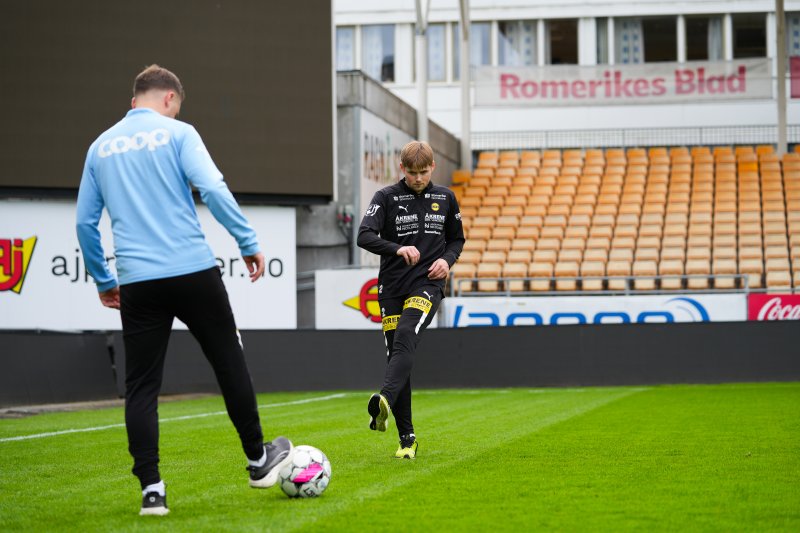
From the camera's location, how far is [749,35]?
36.0 m

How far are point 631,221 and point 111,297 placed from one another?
71.0ft

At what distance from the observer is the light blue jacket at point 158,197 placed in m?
5.38

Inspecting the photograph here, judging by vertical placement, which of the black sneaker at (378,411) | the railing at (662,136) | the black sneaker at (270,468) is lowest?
the black sneaker at (270,468)

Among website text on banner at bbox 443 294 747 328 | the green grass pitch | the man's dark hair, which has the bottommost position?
the green grass pitch

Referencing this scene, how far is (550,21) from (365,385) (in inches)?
802

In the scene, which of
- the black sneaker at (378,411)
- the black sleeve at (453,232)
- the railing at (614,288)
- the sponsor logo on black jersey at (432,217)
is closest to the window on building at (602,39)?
the railing at (614,288)

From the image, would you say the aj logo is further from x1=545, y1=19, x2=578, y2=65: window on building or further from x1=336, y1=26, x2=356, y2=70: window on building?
x1=545, y1=19, x2=578, y2=65: window on building

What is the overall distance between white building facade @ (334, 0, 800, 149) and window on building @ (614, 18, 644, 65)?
0.10 feet

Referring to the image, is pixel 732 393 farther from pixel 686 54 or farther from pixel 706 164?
pixel 686 54

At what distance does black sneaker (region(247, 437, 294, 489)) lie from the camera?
579cm

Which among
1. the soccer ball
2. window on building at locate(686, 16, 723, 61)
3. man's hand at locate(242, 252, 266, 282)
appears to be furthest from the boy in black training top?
window on building at locate(686, 16, 723, 61)

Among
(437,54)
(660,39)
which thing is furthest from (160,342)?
(660,39)

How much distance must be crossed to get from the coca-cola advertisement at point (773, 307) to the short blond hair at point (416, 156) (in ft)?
47.3

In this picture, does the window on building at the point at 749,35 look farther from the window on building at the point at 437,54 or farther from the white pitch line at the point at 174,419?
the white pitch line at the point at 174,419
